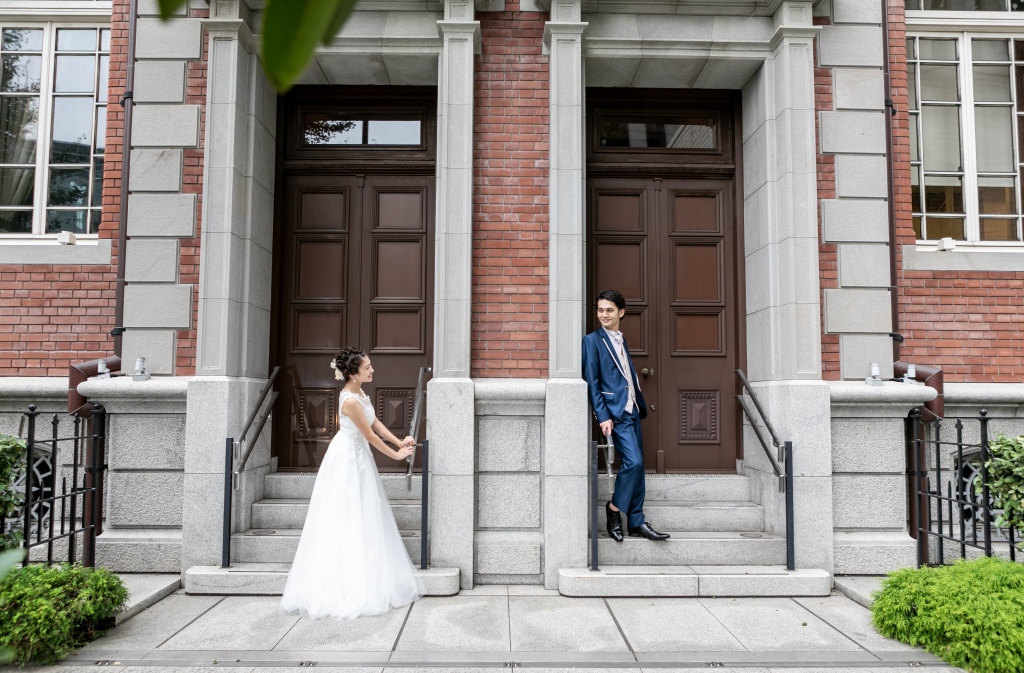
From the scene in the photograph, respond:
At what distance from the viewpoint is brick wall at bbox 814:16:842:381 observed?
262 inches

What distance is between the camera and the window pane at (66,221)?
7645mm

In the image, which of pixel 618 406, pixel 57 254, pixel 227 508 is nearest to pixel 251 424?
pixel 227 508

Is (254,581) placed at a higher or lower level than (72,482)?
lower

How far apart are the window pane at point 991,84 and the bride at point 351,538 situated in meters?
6.98

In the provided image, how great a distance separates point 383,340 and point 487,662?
3579 mm

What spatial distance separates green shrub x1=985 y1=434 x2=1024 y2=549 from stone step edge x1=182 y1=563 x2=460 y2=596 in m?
4.01

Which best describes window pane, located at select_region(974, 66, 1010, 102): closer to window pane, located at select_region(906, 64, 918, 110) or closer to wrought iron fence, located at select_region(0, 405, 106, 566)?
window pane, located at select_region(906, 64, 918, 110)

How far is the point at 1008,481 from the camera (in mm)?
5133

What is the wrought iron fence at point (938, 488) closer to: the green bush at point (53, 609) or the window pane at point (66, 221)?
the green bush at point (53, 609)

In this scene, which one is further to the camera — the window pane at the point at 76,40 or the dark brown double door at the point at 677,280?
the window pane at the point at 76,40

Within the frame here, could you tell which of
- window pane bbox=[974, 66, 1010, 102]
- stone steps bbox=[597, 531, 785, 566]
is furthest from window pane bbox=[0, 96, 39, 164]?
window pane bbox=[974, 66, 1010, 102]

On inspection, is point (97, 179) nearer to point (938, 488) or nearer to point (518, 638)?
point (518, 638)

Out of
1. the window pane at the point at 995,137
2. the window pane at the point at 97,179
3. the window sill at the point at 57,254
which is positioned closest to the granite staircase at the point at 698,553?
the window pane at the point at 995,137

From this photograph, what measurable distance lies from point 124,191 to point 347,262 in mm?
2090
